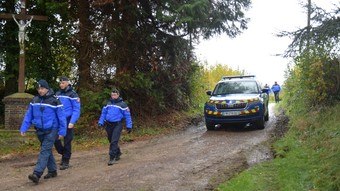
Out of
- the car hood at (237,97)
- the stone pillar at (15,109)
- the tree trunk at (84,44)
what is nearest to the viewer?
the stone pillar at (15,109)

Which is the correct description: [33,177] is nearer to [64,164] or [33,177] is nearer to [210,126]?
[64,164]

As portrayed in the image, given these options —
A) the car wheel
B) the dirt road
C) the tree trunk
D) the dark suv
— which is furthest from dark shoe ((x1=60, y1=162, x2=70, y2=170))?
the car wheel

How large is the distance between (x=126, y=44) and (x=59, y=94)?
6.55 m

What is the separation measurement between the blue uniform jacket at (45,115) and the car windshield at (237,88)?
8125 millimetres

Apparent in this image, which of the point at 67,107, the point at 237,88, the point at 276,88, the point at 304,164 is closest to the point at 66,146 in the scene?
the point at 67,107

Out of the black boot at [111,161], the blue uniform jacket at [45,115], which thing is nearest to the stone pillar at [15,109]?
the black boot at [111,161]

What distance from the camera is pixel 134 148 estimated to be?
12102 millimetres

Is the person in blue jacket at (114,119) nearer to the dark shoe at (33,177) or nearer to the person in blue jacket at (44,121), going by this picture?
the person in blue jacket at (44,121)

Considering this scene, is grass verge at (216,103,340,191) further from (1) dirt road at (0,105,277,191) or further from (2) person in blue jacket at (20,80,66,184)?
(2) person in blue jacket at (20,80,66,184)

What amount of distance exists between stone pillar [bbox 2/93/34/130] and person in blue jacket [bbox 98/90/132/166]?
4.83 metres

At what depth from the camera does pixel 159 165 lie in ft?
30.3

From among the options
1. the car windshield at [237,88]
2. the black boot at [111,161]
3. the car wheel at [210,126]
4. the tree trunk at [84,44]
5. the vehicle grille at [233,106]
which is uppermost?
the tree trunk at [84,44]

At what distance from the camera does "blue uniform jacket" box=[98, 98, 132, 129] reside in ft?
31.5

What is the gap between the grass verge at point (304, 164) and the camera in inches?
269
